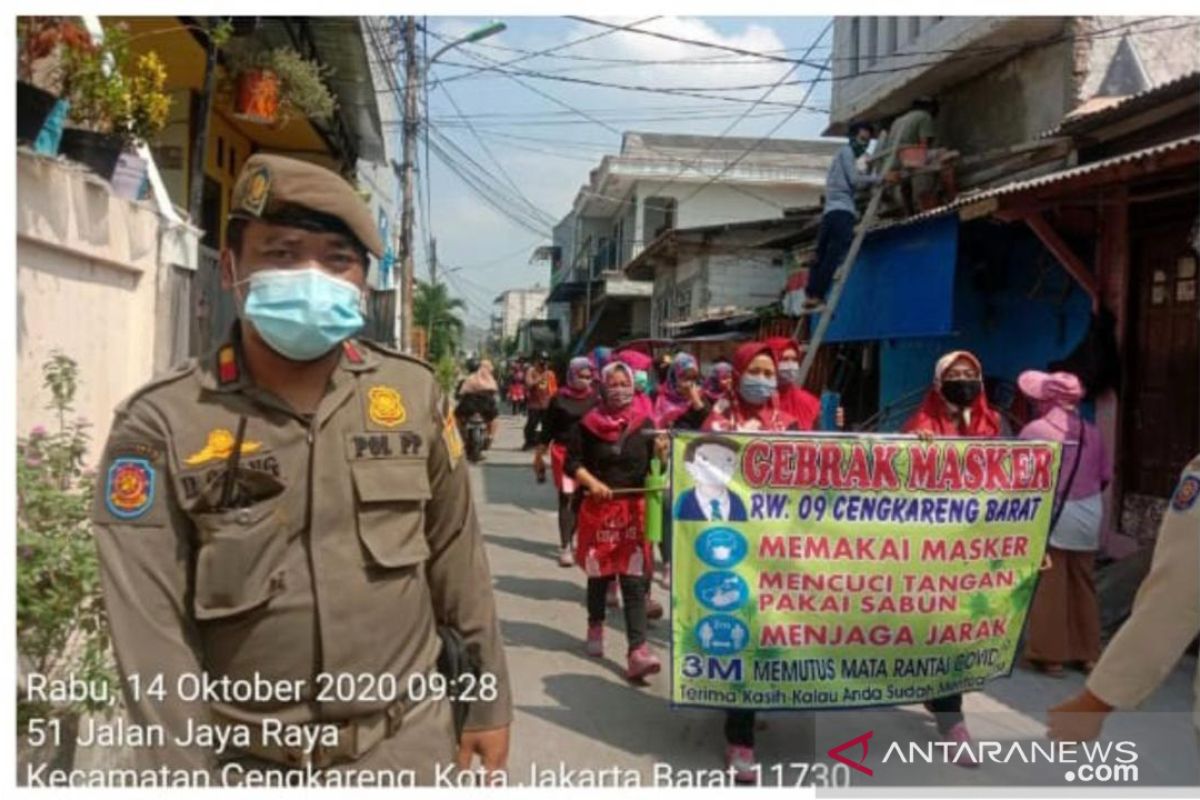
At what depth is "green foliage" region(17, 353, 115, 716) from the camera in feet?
10.5

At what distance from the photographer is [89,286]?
16.1ft

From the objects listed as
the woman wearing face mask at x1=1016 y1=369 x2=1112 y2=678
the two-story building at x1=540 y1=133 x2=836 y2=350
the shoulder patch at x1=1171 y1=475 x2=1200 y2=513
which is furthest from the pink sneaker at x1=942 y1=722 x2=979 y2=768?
the two-story building at x1=540 y1=133 x2=836 y2=350

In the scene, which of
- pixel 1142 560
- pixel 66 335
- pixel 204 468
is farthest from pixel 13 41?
pixel 1142 560

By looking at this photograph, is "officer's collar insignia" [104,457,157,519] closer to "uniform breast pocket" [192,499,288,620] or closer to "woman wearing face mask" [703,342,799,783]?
"uniform breast pocket" [192,499,288,620]

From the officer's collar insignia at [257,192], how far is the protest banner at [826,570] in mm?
2295

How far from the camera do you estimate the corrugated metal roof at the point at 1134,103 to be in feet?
23.8

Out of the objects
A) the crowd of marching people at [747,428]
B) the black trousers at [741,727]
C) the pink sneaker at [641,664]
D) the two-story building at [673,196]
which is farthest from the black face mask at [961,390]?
the two-story building at [673,196]

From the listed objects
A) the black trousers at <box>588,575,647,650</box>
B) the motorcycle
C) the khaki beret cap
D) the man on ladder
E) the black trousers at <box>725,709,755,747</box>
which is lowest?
the black trousers at <box>725,709,755,747</box>

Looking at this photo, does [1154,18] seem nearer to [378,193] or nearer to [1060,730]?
[1060,730]

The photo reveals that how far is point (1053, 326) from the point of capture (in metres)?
8.62

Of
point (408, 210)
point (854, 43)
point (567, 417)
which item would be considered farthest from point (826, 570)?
point (408, 210)

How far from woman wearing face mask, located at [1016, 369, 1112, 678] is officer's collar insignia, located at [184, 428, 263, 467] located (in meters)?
4.80

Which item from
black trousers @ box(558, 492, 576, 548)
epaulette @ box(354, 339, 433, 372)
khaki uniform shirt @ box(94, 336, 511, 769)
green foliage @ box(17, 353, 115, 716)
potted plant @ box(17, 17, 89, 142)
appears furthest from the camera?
black trousers @ box(558, 492, 576, 548)

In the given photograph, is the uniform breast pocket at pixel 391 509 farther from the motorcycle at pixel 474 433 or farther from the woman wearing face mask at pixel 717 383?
the motorcycle at pixel 474 433
